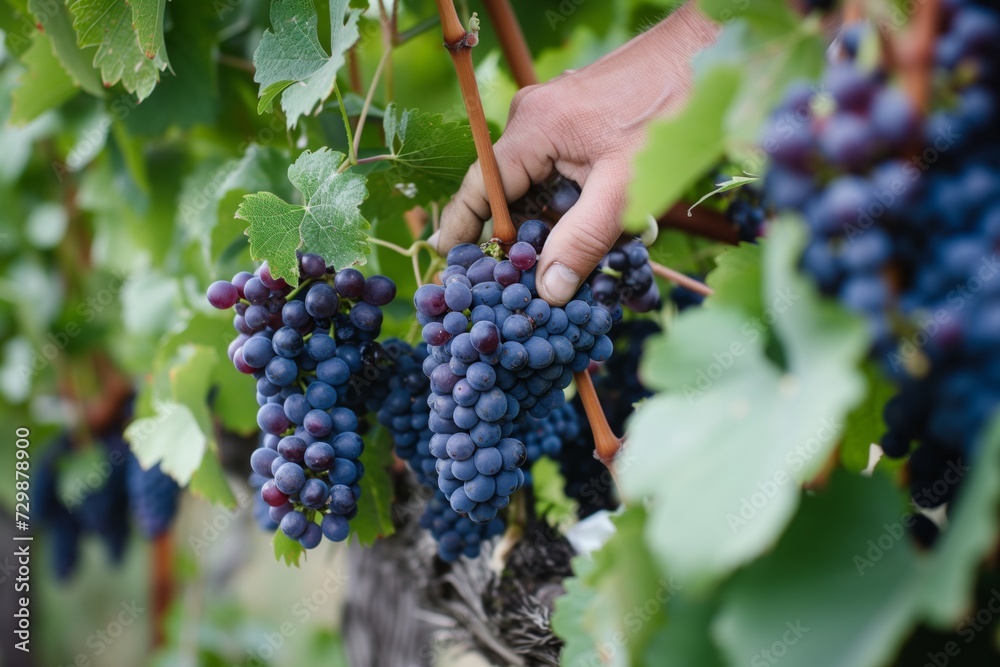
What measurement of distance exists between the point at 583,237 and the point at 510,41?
53 centimetres

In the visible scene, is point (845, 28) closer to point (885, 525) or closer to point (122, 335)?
point (885, 525)

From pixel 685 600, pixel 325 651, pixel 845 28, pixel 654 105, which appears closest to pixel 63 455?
pixel 325 651

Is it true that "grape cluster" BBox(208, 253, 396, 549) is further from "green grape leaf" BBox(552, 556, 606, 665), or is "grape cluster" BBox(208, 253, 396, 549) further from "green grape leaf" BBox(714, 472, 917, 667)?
"green grape leaf" BBox(714, 472, 917, 667)

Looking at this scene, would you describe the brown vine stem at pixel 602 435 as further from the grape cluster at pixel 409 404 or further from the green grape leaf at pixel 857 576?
the green grape leaf at pixel 857 576

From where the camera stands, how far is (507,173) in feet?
2.69

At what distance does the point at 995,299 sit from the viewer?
0.35m

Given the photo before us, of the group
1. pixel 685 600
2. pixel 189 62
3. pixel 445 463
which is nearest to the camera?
pixel 685 600

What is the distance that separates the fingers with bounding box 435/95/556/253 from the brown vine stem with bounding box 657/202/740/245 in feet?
1.05

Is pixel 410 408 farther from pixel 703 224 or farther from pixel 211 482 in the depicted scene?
pixel 703 224

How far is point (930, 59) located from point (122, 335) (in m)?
2.14

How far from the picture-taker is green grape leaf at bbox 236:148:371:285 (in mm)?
735

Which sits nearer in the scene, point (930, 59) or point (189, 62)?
point (930, 59)

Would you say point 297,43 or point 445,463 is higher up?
point 297,43

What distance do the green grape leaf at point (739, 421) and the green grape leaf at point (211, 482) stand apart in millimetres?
854
